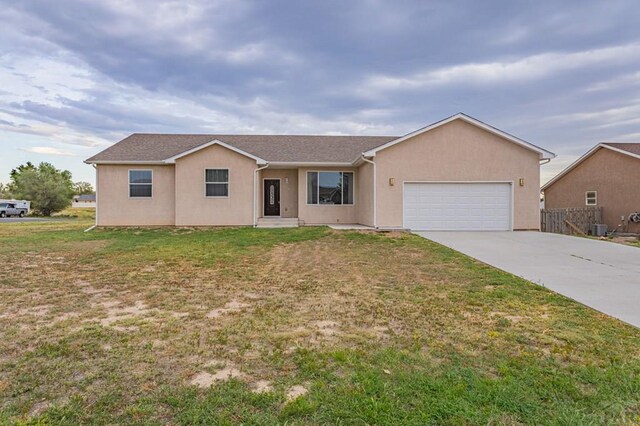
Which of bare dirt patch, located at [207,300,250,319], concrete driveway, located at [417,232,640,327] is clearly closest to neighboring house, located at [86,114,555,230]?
concrete driveway, located at [417,232,640,327]

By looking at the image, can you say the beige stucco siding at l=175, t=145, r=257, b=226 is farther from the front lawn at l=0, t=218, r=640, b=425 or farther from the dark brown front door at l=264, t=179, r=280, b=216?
the front lawn at l=0, t=218, r=640, b=425

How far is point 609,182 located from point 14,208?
45.4m

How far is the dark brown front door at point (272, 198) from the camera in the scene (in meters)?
18.5

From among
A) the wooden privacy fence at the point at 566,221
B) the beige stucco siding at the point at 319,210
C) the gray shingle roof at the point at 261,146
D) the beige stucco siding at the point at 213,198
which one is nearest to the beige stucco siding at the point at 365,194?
the beige stucco siding at the point at 319,210

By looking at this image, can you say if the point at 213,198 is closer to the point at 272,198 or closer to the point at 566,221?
the point at 272,198

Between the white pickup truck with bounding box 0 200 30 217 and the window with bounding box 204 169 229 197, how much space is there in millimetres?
28535

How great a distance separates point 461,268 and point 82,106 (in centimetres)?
2584

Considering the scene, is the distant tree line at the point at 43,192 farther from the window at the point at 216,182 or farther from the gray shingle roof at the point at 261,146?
the window at the point at 216,182

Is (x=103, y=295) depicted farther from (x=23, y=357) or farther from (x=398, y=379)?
(x=398, y=379)

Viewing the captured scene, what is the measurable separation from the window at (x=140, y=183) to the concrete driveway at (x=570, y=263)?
12.1 metres

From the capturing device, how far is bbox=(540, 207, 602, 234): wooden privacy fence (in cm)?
1722

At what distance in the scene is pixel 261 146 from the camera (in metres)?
19.4

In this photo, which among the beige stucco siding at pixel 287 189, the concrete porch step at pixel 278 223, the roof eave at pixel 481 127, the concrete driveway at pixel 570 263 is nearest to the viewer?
the concrete driveway at pixel 570 263

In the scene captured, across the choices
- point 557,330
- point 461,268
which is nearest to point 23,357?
point 557,330
